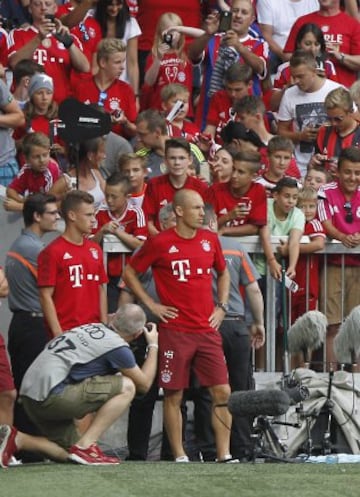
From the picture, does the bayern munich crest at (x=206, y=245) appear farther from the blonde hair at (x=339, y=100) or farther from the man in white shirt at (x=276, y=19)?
the man in white shirt at (x=276, y=19)

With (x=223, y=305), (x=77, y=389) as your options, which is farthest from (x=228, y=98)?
(x=77, y=389)

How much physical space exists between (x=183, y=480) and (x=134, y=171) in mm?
4440

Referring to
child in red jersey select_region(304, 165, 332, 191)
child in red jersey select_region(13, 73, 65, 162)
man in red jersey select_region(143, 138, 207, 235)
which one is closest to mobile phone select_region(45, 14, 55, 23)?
child in red jersey select_region(13, 73, 65, 162)

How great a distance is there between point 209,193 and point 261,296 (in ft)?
3.77

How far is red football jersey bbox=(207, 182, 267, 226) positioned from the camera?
14695 mm

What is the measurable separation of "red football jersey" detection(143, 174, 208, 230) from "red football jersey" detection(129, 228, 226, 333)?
120 cm

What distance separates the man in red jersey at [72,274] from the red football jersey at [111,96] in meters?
3.64

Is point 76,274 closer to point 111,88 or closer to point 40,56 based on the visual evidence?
point 111,88

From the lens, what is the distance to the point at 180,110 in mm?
16797

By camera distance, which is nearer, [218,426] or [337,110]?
[218,426]

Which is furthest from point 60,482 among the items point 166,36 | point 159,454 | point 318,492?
point 166,36

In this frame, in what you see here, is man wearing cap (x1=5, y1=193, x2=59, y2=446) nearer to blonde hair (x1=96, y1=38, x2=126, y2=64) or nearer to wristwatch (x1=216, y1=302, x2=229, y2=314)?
wristwatch (x1=216, y1=302, x2=229, y2=314)

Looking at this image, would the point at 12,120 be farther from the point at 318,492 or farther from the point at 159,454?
the point at 318,492

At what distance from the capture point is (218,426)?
13398 mm
